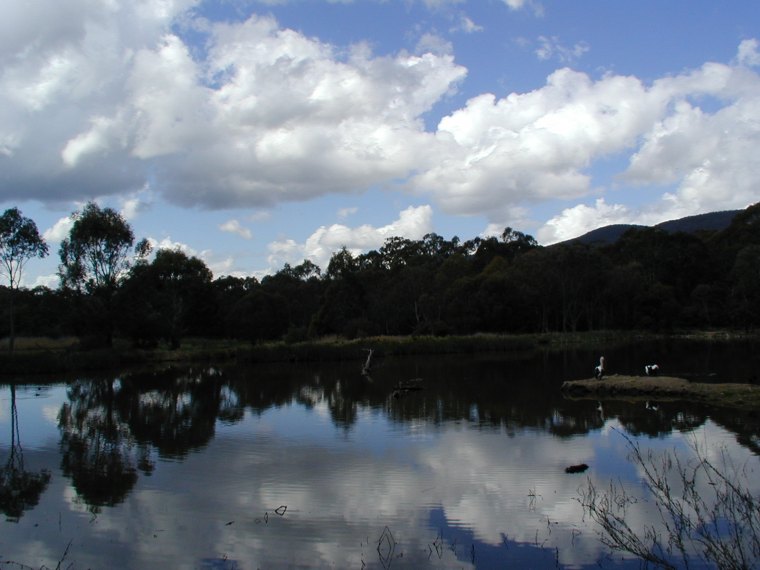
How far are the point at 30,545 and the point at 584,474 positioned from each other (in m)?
9.45

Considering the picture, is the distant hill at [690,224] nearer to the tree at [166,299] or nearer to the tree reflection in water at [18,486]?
the tree at [166,299]

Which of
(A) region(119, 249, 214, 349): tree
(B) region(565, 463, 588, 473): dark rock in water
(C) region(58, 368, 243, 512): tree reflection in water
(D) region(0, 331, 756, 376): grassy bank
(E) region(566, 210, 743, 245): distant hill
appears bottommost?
(B) region(565, 463, 588, 473): dark rock in water

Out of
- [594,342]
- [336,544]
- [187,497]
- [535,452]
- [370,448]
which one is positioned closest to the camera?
[336,544]

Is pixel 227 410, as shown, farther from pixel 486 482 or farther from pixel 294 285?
pixel 294 285

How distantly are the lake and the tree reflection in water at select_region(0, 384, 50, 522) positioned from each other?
0.20ft

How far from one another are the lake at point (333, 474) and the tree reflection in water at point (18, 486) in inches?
2.4

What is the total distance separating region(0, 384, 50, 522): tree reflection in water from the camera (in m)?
11.6

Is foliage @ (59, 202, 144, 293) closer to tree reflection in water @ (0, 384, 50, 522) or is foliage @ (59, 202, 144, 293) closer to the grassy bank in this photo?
the grassy bank

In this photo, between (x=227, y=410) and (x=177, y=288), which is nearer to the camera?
(x=227, y=410)

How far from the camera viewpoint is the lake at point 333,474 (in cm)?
912

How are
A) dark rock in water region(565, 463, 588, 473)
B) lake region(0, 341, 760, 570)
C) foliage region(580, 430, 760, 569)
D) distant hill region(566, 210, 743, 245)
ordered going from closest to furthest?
1. foliage region(580, 430, 760, 569)
2. lake region(0, 341, 760, 570)
3. dark rock in water region(565, 463, 588, 473)
4. distant hill region(566, 210, 743, 245)

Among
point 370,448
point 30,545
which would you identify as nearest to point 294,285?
point 370,448

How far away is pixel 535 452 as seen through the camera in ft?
48.6

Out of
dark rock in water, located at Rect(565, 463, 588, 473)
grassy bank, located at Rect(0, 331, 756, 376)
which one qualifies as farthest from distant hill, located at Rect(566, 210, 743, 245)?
dark rock in water, located at Rect(565, 463, 588, 473)
